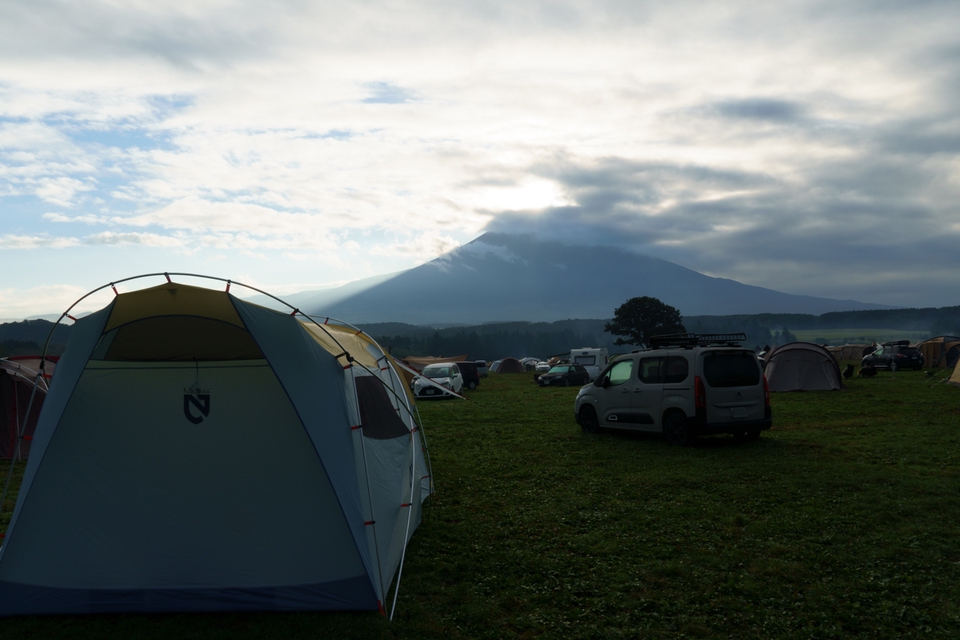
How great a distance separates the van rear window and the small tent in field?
7.76m

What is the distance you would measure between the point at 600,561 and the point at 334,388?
10.3ft

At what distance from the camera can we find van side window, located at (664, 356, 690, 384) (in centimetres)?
1223

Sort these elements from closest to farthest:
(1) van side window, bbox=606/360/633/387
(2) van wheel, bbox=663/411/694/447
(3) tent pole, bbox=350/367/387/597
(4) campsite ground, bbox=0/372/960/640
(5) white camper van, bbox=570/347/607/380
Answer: (4) campsite ground, bbox=0/372/960/640 → (3) tent pole, bbox=350/367/387/597 → (2) van wheel, bbox=663/411/694/447 → (1) van side window, bbox=606/360/633/387 → (5) white camper van, bbox=570/347/607/380

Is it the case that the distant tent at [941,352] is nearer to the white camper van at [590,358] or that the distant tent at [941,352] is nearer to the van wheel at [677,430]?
the white camper van at [590,358]

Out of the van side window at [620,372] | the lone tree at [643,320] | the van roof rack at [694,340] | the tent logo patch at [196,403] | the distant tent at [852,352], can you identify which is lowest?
the distant tent at [852,352]

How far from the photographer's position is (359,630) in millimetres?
4934

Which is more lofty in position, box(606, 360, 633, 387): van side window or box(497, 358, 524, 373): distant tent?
box(606, 360, 633, 387): van side window

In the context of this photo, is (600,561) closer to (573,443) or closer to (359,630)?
(359,630)

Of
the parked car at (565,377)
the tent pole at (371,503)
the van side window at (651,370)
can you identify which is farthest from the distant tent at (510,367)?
the tent pole at (371,503)

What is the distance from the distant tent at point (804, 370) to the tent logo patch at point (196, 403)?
76.6 ft

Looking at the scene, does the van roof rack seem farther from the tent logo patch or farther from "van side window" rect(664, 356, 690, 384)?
the tent logo patch

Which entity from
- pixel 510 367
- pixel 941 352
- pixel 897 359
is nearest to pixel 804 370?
pixel 897 359

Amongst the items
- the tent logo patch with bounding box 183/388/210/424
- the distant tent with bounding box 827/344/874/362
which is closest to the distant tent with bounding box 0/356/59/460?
the tent logo patch with bounding box 183/388/210/424

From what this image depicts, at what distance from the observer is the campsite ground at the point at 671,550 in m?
5.05
